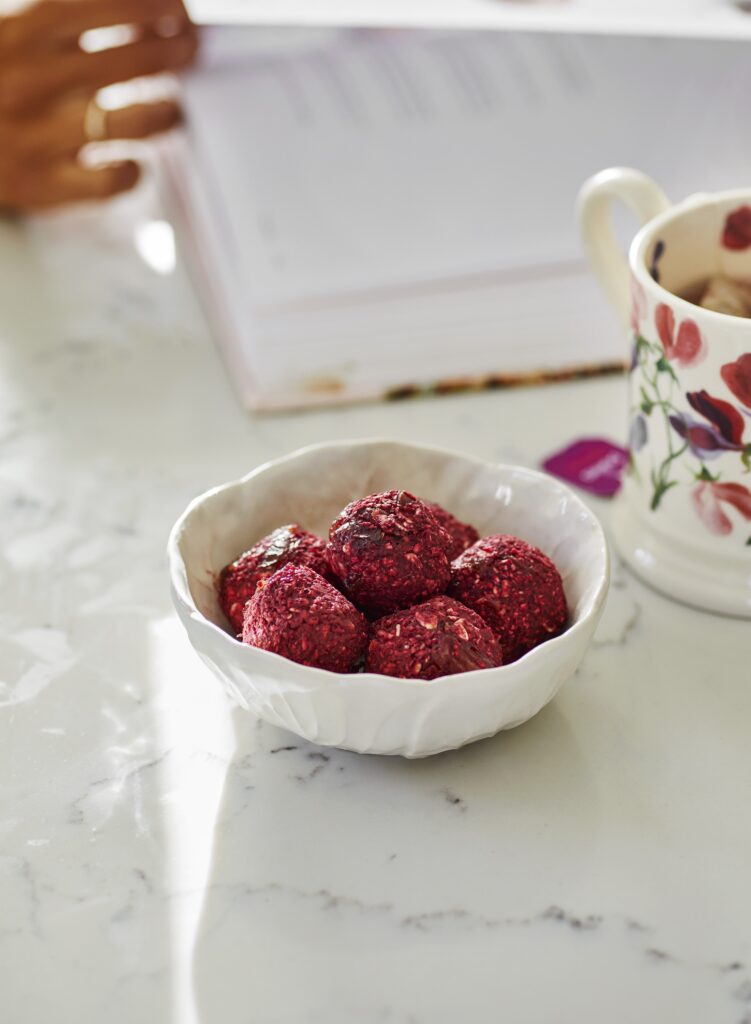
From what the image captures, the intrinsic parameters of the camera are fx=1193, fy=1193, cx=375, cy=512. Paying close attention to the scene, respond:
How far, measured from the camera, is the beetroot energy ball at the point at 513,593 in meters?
0.51

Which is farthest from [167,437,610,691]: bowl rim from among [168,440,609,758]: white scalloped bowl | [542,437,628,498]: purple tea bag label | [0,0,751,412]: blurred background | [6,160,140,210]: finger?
[6,160,140,210]: finger

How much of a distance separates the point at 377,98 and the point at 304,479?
0.43m

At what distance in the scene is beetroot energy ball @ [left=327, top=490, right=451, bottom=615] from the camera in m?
0.50

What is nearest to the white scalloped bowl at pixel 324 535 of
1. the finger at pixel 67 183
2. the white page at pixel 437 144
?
the white page at pixel 437 144

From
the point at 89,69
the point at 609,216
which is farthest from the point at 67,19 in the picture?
the point at 609,216

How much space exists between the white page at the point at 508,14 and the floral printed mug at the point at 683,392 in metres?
0.11

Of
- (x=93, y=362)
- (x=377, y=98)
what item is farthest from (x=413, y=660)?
(x=377, y=98)

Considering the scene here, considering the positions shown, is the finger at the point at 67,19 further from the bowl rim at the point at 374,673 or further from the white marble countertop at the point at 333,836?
the bowl rim at the point at 374,673

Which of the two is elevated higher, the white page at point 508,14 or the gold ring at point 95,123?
the white page at point 508,14

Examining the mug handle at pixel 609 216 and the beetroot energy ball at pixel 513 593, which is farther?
the mug handle at pixel 609 216

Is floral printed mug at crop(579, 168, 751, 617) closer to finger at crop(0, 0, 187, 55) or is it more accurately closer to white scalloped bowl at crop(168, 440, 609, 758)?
white scalloped bowl at crop(168, 440, 609, 758)

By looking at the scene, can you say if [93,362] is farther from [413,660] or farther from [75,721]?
[413,660]

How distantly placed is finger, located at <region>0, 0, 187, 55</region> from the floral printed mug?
463 mm

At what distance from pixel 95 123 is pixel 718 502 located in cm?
64
